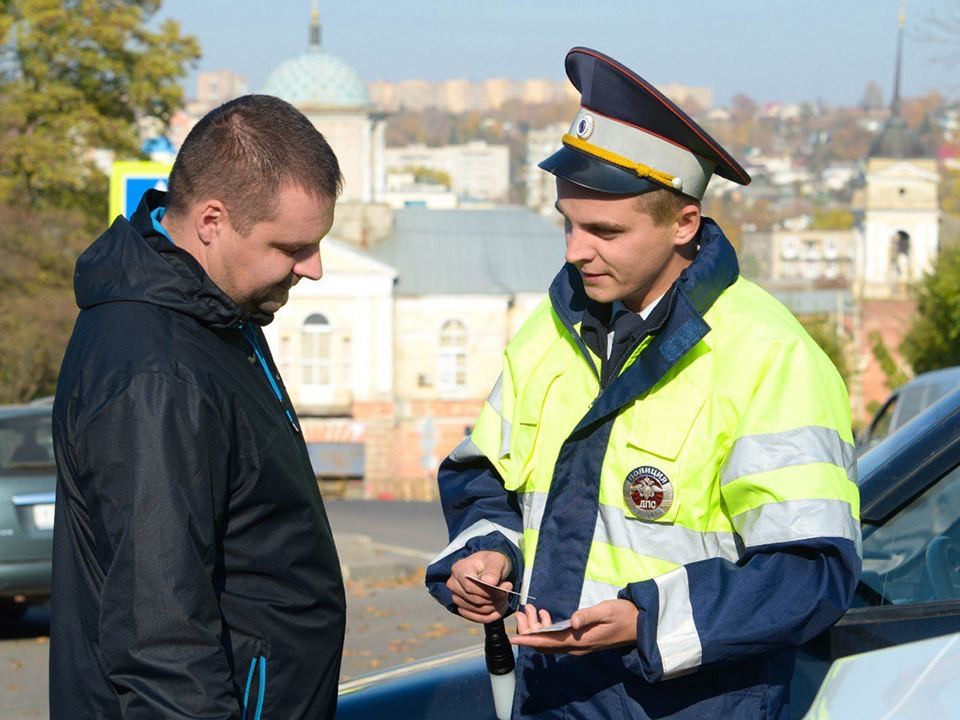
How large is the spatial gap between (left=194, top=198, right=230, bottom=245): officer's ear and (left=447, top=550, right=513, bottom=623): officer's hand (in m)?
0.90

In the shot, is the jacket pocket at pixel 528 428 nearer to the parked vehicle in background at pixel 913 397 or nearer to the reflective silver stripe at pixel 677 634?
the reflective silver stripe at pixel 677 634

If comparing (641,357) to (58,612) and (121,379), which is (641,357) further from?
(58,612)

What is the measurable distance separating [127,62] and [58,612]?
3656 cm

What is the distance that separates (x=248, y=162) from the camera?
2889mm

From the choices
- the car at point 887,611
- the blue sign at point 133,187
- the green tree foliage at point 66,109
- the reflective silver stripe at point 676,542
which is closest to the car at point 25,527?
the blue sign at point 133,187

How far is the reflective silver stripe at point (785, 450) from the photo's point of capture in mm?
2820

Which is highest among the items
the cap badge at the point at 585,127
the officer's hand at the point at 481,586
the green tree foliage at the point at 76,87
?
the green tree foliage at the point at 76,87

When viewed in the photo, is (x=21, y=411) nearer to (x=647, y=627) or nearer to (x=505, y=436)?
(x=505, y=436)

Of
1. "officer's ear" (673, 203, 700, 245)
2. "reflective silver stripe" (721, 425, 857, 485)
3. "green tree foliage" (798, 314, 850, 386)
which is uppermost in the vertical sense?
"officer's ear" (673, 203, 700, 245)

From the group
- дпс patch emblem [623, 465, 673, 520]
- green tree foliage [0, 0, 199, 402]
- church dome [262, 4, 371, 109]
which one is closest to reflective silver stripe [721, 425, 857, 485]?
дпс patch emblem [623, 465, 673, 520]

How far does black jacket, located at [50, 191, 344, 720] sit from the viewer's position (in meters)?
2.70

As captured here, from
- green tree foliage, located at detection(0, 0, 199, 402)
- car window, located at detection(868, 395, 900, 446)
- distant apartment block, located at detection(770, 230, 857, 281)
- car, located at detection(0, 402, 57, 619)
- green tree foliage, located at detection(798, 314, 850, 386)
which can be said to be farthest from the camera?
distant apartment block, located at detection(770, 230, 857, 281)

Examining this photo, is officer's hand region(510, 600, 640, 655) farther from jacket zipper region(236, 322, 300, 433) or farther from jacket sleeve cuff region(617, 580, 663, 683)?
jacket zipper region(236, 322, 300, 433)

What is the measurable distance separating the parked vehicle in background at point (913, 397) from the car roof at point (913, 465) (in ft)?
35.5
